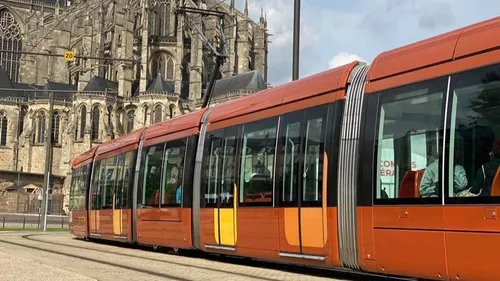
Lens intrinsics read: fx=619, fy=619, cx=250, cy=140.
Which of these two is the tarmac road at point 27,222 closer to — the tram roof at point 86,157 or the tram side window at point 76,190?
the tram side window at point 76,190

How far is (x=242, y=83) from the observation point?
226 ft

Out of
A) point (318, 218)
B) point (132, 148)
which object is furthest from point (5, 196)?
point (318, 218)

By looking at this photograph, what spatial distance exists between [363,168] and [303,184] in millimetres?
1389

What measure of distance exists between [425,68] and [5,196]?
5915 cm

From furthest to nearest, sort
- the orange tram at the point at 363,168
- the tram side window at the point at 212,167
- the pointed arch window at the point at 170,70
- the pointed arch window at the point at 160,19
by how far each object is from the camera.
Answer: the pointed arch window at the point at 160,19 → the pointed arch window at the point at 170,70 → the tram side window at the point at 212,167 → the orange tram at the point at 363,168

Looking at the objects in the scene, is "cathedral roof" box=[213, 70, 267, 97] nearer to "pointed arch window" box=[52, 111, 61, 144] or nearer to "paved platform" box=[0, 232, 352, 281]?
"pointed arch window" box=[52, 111, 61, 144]

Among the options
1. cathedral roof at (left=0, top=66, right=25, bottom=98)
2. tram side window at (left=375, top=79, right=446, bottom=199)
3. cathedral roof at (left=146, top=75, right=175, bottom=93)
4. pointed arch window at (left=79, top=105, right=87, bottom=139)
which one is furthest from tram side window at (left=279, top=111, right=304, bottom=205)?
cathedral roof at (left=0, top=66, right=25, bottom=98)

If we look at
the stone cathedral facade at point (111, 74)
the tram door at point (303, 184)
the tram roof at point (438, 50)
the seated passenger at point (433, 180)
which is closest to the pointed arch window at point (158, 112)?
the stone cathedral facade at point (111, 74)

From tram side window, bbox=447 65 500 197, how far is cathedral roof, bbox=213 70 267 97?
6016 cm

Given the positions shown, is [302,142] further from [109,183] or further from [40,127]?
[40,127]

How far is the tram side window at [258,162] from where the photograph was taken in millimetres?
10086

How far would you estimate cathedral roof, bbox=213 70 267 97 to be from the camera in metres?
67.6

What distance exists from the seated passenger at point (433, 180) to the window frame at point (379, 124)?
0.06 meters

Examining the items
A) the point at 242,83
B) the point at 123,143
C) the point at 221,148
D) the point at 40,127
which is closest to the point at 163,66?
the point at 242,83
